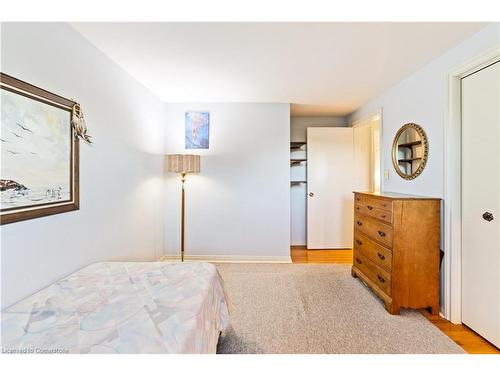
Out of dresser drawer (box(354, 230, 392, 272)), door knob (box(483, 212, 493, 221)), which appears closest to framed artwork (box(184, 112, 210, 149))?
dresser drawer (box(354, 230, 392, 272))

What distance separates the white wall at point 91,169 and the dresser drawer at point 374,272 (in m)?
2.64

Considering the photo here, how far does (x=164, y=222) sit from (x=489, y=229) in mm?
3652

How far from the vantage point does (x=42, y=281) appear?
1.49m

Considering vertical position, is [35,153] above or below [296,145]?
below

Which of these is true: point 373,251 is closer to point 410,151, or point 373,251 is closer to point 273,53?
point 410,151

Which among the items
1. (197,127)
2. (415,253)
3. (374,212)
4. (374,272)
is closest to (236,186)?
(197,127)

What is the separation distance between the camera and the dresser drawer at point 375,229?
220 cm

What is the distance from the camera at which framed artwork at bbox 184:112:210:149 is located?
355 cm

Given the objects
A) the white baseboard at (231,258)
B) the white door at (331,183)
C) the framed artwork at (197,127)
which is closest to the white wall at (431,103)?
the white door at (331,183)

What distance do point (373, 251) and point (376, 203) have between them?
20.5 inches

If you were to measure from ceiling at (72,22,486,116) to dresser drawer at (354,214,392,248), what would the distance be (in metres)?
1.60

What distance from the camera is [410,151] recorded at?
2.62 metres

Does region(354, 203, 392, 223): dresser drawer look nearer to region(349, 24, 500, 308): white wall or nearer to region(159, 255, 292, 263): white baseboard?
region(349, 24, 500, 308): white wall

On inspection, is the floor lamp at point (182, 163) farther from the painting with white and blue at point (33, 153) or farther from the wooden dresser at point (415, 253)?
the wooden dresser at point (415, 253)
